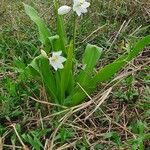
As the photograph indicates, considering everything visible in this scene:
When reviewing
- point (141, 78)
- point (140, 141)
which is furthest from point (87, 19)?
point (140, 141)

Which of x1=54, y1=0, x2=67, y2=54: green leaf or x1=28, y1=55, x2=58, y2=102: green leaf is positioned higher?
x1=54, y1=0, x2=67, y2=54: green leaf

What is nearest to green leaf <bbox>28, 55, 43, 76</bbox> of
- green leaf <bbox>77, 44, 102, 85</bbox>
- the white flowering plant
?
the white flowering plant

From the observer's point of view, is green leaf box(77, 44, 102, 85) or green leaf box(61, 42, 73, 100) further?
green leaf box(77, 44, 102, 85)

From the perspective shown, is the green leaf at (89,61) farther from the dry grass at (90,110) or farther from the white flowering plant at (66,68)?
the dry grass at (90,110)

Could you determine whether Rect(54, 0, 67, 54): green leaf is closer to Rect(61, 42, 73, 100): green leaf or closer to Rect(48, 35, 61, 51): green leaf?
Rect(48, 35, 61, 51): green leaf

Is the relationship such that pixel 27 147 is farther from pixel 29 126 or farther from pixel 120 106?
pixel 120 106

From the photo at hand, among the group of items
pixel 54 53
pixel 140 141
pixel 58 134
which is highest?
pixel 54 53

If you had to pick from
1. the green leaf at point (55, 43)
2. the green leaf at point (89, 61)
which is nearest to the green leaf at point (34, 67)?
the green leaf at point (55, 43)

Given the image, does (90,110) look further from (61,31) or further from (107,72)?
(61,31)
